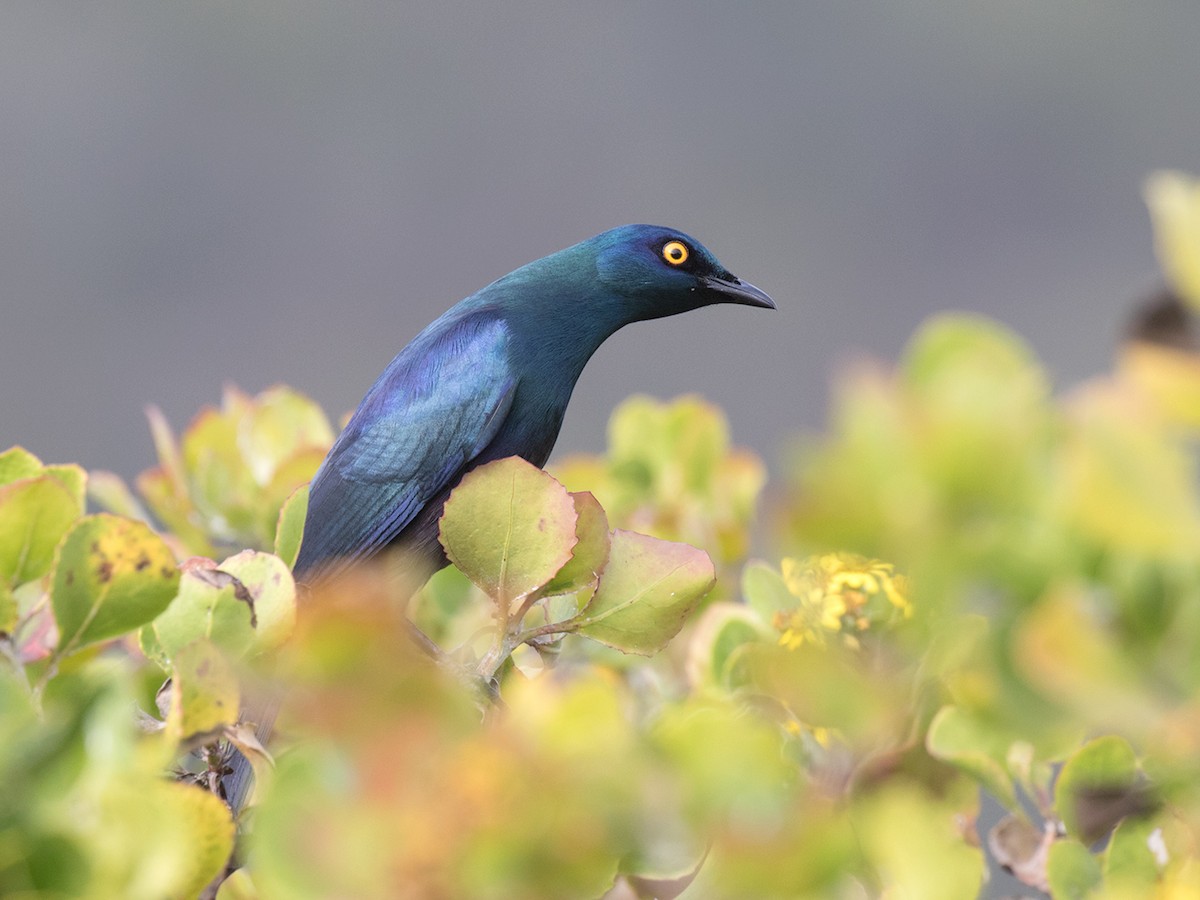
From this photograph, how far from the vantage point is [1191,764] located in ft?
0.97

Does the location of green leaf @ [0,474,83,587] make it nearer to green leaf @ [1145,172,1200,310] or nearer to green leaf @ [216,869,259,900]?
green leaf @ [216,869,259,900]

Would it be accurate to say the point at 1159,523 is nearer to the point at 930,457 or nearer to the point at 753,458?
the point at 930,457

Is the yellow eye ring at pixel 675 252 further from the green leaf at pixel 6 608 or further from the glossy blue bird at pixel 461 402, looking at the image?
the green leaf at pixel 6 608

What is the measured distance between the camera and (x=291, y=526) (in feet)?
1.95

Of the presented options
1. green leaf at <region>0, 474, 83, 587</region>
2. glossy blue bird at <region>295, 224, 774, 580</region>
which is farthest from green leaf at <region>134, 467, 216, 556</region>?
green leaf at <region>0, 474, 83, 587</region>

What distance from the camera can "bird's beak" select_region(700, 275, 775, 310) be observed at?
1622mm

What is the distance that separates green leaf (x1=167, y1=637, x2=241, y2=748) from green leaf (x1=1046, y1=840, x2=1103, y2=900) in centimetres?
28

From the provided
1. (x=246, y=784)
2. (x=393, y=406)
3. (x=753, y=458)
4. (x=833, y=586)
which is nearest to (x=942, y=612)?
(x=833, y=586)

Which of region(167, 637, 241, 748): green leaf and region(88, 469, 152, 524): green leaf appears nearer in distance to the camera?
region(167, 637, 241, 748): green leaf

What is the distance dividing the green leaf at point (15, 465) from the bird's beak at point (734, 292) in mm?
1136

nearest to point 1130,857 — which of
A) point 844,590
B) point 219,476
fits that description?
point 844,590

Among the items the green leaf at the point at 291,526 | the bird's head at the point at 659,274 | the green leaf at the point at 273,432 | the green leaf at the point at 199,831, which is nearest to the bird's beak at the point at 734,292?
the bird's head at the point at 659,274

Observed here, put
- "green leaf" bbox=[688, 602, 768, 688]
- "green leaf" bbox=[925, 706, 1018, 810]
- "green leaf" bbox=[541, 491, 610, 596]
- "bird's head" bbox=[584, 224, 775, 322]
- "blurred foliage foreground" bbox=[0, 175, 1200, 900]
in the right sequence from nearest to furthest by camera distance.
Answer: "blurred foliage foreground" bbox=[0, 175, 1200, 900] → "green leaf" bbox=[925, 706, 1018, 810] → "green leaf" bbox=[541, 491, 610, 596] → "green leaf" bbox=[688, 602, 768, 688] → "bird's head" bbox=[584, 224, 775, 322]

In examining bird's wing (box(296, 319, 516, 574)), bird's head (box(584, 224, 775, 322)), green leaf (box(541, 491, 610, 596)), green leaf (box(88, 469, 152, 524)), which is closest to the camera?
green leaf (box(541, 491, 610, 596))
